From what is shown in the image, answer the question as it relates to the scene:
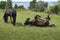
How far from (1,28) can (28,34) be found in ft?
3.48

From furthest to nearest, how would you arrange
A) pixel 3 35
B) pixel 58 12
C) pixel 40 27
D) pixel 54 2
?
1. pixel 54 2
2. pixel 58 12
3. pixel 40 27
4. pixel 3 35

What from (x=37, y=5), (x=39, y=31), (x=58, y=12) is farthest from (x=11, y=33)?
(x=37, y=5)

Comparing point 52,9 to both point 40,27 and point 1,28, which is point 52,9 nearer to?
point 40,27

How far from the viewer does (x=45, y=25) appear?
A: 38.9ft

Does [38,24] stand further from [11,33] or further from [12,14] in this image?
[11,33]

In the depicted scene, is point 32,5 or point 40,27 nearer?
point 40,27

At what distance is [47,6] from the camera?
22344mm

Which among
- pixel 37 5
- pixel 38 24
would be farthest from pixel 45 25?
pixel 37 5

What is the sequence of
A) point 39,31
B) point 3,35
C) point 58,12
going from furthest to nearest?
1. point 58,12
2. point 39,31
3. point 3,35

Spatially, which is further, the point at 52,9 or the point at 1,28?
the point at 52,9

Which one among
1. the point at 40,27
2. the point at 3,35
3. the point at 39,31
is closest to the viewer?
the point at 3,35

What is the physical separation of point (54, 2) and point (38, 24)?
1059 cm

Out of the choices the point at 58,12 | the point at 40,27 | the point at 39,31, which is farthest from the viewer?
the point at 58,12

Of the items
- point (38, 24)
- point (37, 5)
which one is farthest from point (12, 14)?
point (37, 5)
